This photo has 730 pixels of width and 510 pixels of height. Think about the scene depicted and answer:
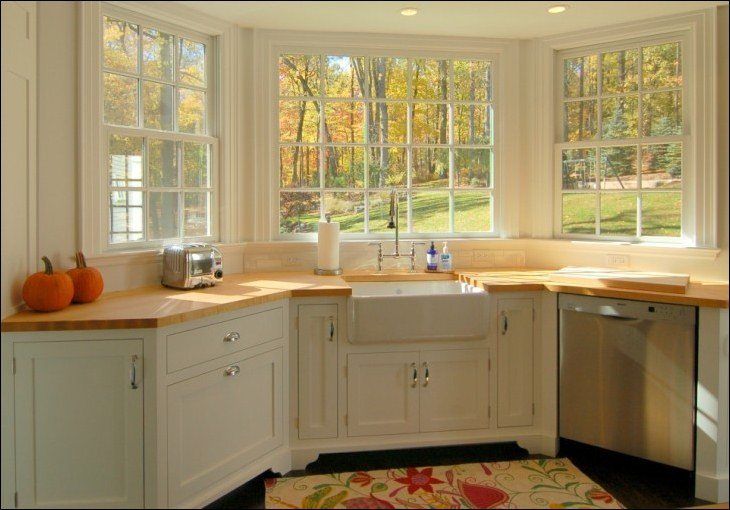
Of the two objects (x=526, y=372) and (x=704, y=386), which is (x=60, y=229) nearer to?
(x=526, y=372)

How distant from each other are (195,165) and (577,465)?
8.20 feet

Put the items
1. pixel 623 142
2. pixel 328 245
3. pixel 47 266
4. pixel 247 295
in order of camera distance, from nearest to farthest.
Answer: pixel 47 266 → pixel 247 295 → pixel 328 245 → pixel 623 142

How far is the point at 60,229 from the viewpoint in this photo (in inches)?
105

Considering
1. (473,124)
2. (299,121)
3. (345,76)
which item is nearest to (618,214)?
(473,124)

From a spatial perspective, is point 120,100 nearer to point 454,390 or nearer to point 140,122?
point 140,122

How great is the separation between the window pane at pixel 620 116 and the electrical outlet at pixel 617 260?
0.70m

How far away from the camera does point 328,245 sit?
343cm

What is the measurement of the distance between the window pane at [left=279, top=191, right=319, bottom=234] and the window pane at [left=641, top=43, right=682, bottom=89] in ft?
6.60

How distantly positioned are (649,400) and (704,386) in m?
0.25

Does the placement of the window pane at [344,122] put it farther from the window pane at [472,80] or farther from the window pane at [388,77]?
the window pane at [472,80]

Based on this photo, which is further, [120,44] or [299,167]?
[299,167]

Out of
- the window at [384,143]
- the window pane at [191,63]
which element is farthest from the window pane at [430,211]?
the window pane at [191,63]

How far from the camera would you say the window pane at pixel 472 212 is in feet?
12.6

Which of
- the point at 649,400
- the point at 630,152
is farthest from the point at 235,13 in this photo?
the point at 649,400
